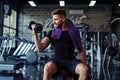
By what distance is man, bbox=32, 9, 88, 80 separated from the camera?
274cm

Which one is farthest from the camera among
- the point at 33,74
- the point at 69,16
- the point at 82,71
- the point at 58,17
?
the point at 69,16

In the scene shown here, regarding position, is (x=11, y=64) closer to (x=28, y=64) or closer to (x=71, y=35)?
(x=71, y=35)

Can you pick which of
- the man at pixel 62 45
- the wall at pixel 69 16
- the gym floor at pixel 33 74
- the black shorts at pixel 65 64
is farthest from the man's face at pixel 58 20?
the wall at pixel 69 16

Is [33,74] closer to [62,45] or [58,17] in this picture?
[62,45]

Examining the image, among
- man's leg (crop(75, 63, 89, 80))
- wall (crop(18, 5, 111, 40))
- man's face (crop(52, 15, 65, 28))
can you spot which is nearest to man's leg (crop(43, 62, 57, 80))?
man's leg (crop(75, 63, 89, 80))

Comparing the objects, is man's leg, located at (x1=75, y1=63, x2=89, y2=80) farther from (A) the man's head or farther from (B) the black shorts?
(A) the man's head

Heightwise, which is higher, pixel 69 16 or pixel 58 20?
pixel 69 16

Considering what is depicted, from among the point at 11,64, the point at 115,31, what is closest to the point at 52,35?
the point at 11,64

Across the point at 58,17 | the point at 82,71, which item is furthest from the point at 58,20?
the point at 82,71

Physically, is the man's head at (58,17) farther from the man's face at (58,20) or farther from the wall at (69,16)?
the wall at (69,16)

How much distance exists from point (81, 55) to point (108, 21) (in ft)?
34.3

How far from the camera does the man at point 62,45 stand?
2738 millimetres

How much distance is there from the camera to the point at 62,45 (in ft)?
9.29

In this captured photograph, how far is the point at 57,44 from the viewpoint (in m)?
2.86
